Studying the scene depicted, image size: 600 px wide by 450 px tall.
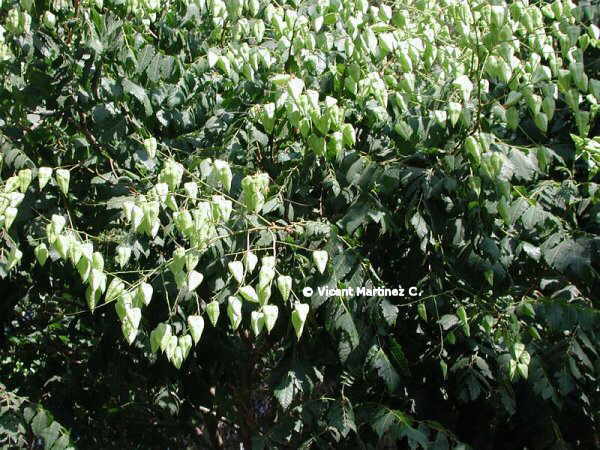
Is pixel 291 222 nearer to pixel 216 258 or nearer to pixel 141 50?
pixel 216 258

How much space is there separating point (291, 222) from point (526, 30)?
1.16 m

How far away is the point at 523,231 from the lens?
10.1 feet

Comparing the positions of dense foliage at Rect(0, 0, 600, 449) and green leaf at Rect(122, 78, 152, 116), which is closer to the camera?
dense foliage at Rect(0, 0, 600, 449)

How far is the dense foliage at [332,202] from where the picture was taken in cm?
266

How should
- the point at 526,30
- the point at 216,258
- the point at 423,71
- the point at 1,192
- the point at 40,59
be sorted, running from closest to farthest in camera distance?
the point at 1,192 → the point at 216,258 → the point at 526,30 → the point at 40,59 → the point at 423,71

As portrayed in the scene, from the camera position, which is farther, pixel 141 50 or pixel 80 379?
pixel 80 379

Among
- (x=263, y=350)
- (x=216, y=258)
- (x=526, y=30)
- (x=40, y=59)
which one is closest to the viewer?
(x=216, y=258)

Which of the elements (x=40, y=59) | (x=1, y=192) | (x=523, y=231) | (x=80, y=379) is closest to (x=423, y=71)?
(x=523, y=231)

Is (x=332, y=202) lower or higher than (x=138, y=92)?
lower

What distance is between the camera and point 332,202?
9.93 ft

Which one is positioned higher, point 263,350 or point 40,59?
point 40,59

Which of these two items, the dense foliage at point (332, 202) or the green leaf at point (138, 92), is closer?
the dense foliage at point (332, 202)

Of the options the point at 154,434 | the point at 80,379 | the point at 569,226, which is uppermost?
the point at 569,226

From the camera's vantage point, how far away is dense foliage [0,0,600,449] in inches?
105
